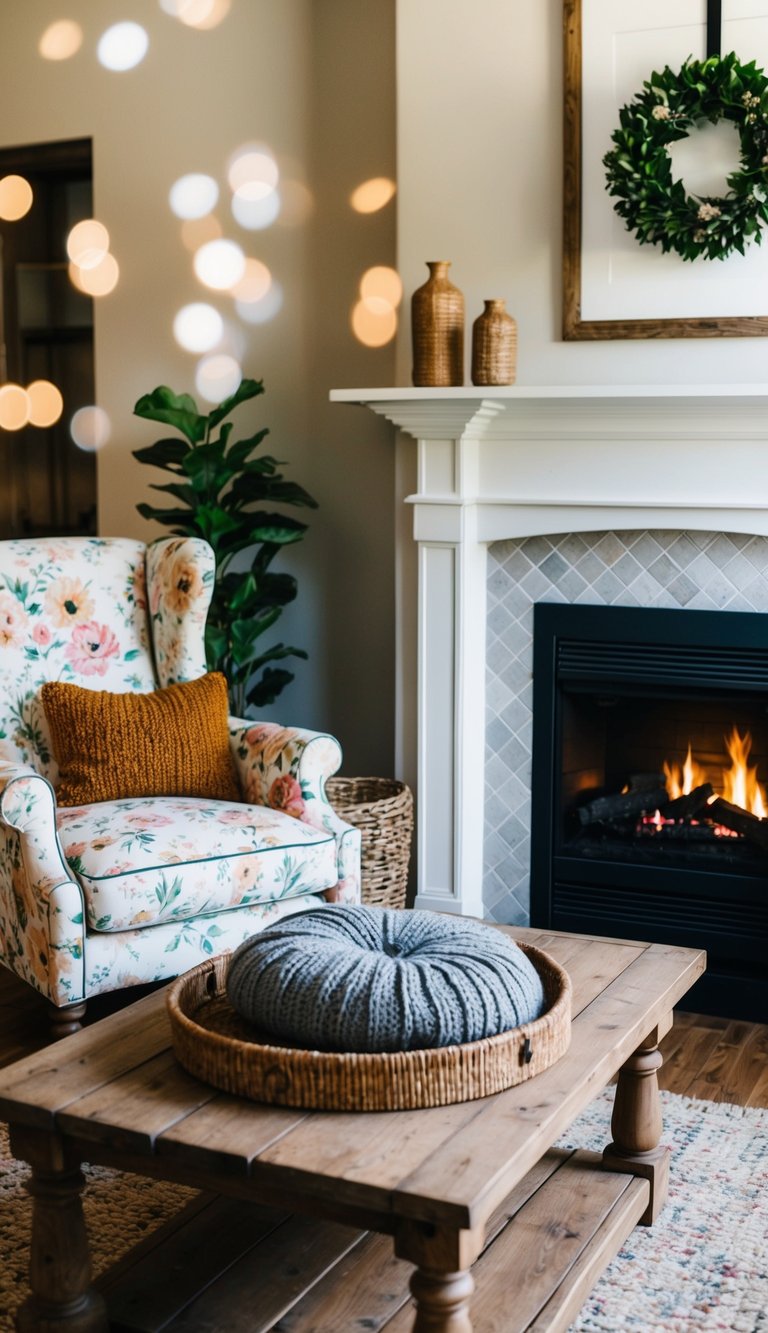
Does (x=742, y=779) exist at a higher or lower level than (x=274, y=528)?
lower

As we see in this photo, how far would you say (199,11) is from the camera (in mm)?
3994

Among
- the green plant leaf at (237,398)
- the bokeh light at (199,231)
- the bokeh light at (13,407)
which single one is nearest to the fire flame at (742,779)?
the green plant leaf at (237,398)

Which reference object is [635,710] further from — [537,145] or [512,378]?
[537,145]

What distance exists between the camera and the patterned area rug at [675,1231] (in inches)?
76.7

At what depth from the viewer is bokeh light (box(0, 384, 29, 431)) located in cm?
444

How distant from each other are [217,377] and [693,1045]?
90.9 inches

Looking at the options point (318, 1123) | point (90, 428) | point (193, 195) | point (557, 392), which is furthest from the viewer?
point (90, 428)

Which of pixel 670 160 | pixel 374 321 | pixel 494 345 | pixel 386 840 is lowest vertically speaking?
pixel 386 840

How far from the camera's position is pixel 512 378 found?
3.23 meters

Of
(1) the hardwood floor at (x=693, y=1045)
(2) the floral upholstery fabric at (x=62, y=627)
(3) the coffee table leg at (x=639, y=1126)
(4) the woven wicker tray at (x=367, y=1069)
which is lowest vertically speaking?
(1) the hardwood floor at (x=693, y=1045)

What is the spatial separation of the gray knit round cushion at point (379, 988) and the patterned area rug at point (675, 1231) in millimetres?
382

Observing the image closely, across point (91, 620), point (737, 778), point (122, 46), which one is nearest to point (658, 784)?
point (737, 778)

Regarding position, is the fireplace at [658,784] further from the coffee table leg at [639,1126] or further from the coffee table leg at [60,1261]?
the coffee table leg at [60,1261]

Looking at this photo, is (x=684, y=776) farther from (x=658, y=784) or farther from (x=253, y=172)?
(x=253, y=172)
